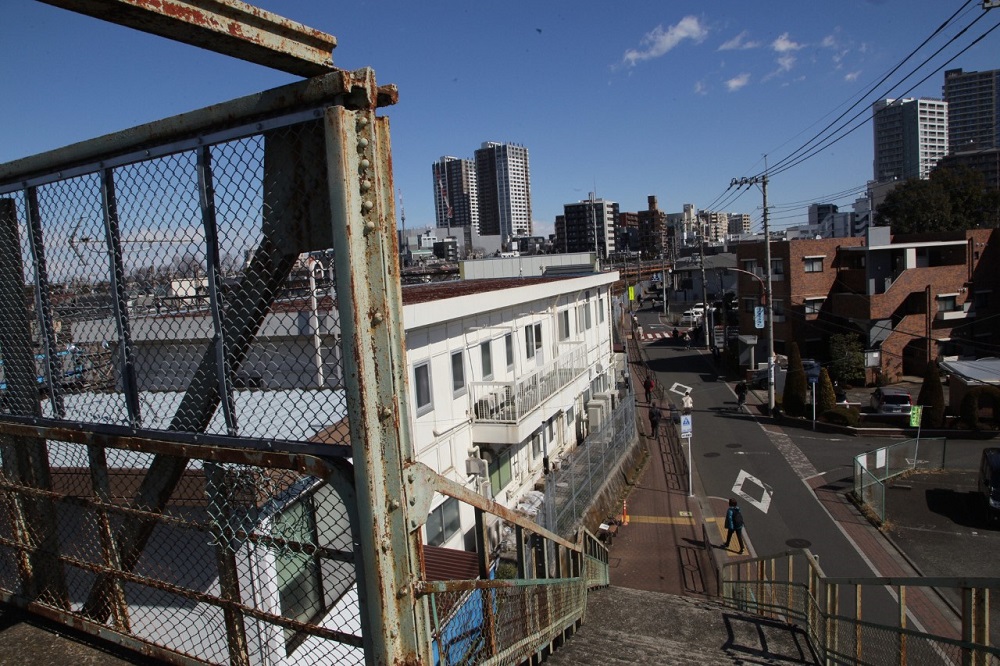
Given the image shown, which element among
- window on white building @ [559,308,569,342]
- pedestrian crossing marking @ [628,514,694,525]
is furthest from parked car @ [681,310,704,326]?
pedestrian crossing marking @ [628,514,694,525]

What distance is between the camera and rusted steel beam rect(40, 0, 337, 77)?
174cm

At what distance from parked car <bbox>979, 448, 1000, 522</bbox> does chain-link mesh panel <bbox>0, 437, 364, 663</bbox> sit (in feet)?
49.2

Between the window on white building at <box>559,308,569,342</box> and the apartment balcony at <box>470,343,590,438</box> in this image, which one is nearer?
the apartment balcony at <box>470,343,590,438</box>

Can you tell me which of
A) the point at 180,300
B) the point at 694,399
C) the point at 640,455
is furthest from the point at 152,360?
the point at 694,399

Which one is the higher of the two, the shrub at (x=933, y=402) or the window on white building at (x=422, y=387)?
the window on white building at (x=422, y=387)

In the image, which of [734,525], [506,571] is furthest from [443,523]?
[734,525]

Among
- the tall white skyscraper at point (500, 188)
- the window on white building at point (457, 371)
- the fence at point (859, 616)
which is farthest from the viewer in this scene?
the tall white skyscraper at point (500, 188)

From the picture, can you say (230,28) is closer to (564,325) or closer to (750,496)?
(750,496)

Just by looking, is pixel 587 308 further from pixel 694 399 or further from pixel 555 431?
pixel 694 399

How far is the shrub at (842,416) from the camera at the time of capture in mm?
21703

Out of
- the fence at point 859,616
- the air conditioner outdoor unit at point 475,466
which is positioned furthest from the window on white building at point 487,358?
the fence at point 859,616

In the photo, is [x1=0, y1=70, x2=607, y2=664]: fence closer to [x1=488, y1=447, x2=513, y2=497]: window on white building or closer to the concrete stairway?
the concrete stairway

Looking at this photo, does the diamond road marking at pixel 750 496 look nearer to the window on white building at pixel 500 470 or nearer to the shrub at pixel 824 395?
the window on white building at pixel 500 470

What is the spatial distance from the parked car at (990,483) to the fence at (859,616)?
3628 mm
